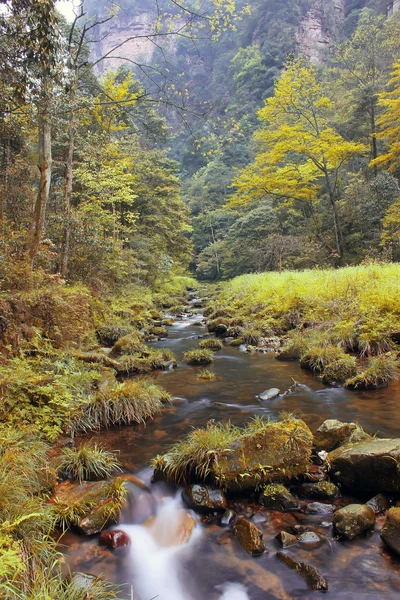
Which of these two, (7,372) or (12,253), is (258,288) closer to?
(12,253)

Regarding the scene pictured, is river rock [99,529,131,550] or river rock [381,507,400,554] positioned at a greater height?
river rock [381,507,400,554]

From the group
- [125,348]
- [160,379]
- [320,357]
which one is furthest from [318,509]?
[125,348]

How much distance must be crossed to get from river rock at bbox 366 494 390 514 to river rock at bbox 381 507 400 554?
0.42 m

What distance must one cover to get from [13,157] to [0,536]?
12.2m

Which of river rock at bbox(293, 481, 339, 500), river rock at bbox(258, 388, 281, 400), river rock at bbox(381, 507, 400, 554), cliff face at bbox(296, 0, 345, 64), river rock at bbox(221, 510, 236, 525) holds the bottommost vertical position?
river rock at bbox(258, 388, 281, 400)

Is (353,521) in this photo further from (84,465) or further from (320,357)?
(320,357)

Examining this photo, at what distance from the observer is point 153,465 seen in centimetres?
450

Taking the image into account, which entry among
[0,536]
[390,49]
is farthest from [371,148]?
[0,536]

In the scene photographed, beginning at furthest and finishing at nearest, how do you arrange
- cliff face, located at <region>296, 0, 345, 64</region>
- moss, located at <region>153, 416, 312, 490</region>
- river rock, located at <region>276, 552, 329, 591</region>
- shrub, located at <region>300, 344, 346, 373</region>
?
cliff face, located at <region>296, 0, 345, 64</region> → shrub, located at <region>300, 344, 346, 373</region> → moss, located at <region>153, 416, 312, 490</region> → river rock, located at <region>276, 552, 329, 591</region>

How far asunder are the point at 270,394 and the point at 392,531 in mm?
3856

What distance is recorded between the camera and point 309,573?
9.55ft

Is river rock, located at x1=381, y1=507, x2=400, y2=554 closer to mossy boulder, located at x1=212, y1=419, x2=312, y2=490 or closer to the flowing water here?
the flowing water

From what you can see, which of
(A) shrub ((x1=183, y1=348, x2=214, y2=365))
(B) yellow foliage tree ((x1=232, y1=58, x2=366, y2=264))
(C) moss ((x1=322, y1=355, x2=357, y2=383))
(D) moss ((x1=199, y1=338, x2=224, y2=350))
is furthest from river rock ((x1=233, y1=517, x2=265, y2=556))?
(B) yellow foliage tree ((x1=232, y1=58, x2=366, y2=264))

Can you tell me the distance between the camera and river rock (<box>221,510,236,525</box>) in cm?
357
